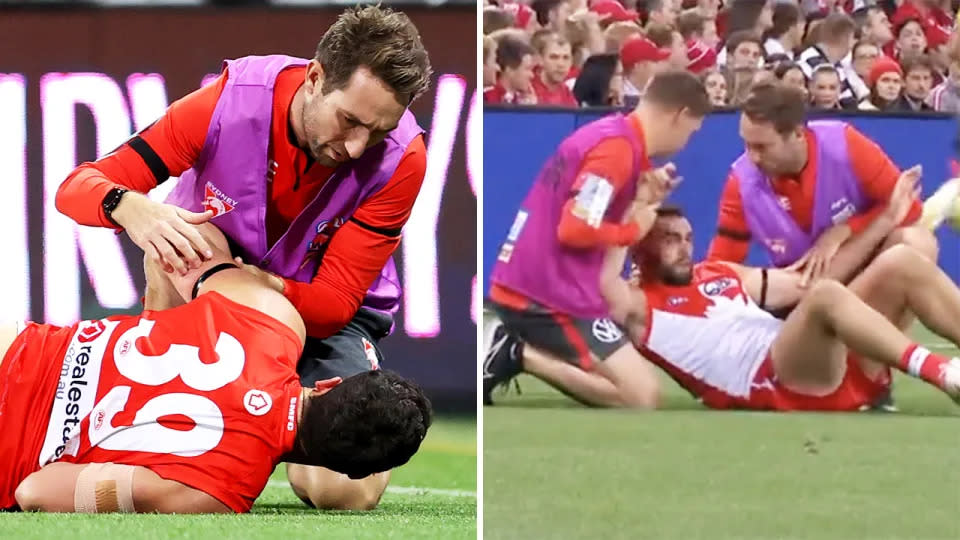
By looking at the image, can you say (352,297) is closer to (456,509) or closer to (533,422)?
(456,509)

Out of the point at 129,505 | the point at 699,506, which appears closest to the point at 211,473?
the point at 129,505

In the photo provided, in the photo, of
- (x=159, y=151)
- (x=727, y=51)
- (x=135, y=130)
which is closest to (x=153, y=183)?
(x=159, y=151)

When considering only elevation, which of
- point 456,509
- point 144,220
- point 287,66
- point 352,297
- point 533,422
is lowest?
point 533,422

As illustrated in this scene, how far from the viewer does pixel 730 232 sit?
5297mm

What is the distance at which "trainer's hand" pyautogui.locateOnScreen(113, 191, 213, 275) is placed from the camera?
2.46 metres

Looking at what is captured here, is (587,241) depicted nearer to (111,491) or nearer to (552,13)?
(552,13)

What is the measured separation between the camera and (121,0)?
16.5ft

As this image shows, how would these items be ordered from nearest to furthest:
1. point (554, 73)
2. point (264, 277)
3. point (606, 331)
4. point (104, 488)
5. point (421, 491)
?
point (104, 488) → point (264, 277) → point (421, 491) → point (554, 73) → point (606, 331)

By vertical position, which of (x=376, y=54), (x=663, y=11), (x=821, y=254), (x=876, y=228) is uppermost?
(x=376, y=54)

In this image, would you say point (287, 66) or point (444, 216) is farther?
point (444, 216)

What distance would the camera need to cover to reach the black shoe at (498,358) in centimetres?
507

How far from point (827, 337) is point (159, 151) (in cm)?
310

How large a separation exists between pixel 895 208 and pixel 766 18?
2.80ft

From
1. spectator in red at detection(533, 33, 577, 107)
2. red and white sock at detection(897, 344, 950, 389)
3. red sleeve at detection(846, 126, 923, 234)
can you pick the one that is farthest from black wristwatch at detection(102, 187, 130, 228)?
red sleeve at detection(846, 126, 923, 234)
